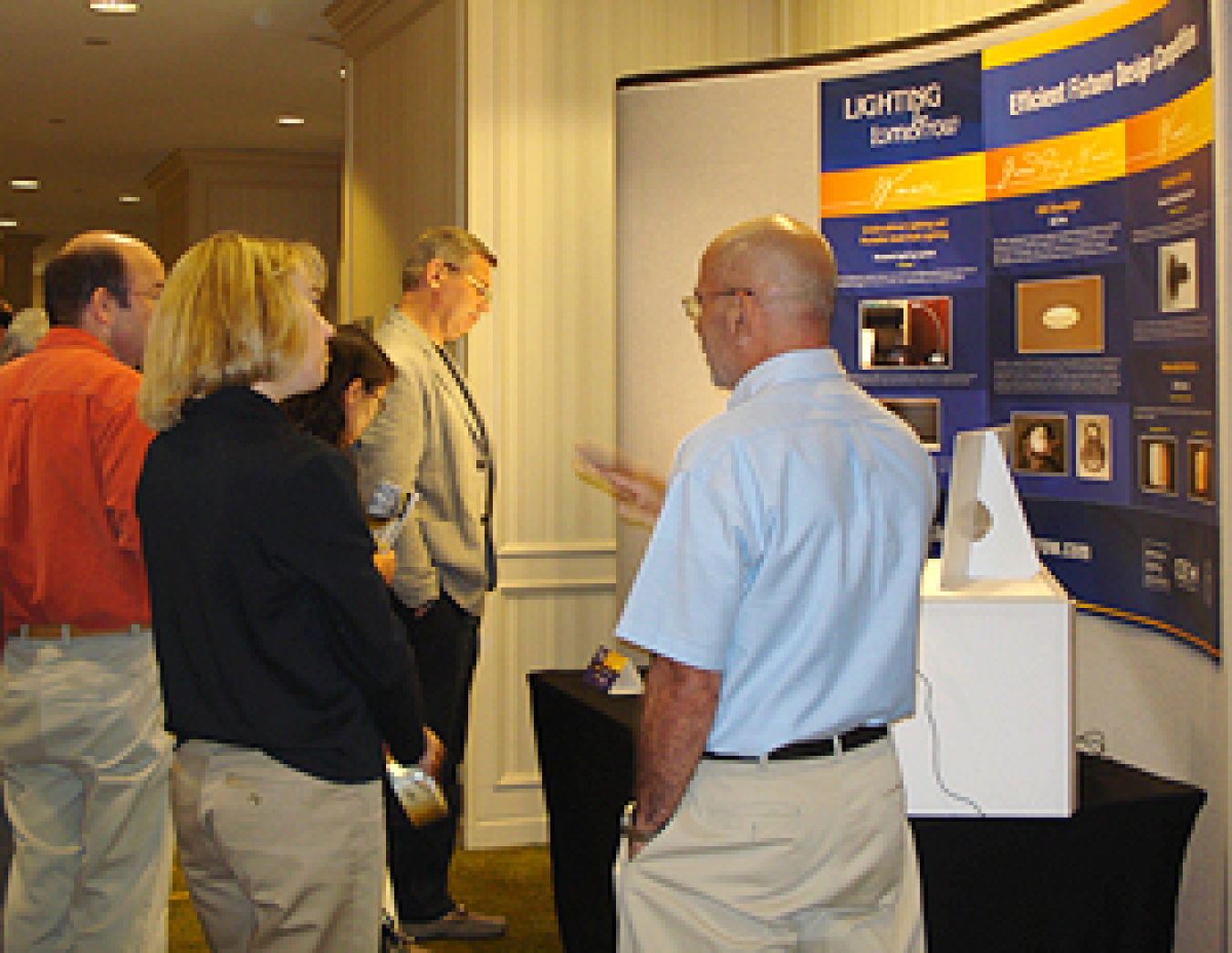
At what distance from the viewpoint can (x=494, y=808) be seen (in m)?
4.35

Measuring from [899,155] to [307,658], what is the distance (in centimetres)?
258

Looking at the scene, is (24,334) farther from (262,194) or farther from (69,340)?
(262,194)

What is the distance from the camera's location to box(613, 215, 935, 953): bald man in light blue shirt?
156 centimetres

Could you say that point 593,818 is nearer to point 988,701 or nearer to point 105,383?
point 988,701

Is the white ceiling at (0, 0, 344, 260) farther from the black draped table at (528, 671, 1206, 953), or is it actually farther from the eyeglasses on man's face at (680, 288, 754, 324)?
the black draped table at (528, 671, 1206, 953)

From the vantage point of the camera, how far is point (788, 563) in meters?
1.58

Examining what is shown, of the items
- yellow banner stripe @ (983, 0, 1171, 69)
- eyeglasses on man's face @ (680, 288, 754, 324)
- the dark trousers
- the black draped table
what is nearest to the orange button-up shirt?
the dark trousers

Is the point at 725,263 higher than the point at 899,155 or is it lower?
lower

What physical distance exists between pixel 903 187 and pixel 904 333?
1.39ft

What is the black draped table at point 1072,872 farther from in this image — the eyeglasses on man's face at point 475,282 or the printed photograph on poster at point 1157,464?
the eyeglasses on man's face at point 475,282

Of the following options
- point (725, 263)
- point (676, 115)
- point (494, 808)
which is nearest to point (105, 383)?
point (725, 263)

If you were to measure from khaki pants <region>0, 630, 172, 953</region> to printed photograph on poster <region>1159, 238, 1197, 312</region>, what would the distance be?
2243 millimetres

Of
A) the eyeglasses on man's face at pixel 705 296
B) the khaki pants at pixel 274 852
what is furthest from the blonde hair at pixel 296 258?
the khaki pants at pixel 274 852

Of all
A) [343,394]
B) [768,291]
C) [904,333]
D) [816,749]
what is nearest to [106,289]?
[343,394]
